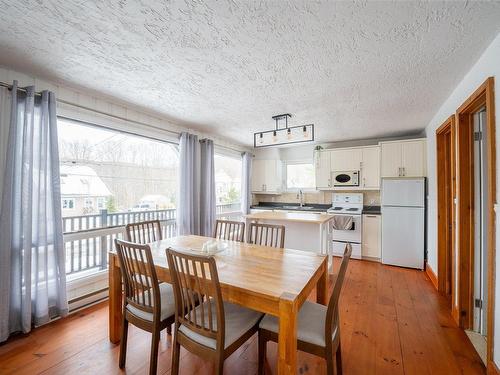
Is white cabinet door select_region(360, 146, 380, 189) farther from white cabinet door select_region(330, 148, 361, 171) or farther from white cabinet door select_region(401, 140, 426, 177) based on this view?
white cabinet door select_region(401, 140, 426, 177)

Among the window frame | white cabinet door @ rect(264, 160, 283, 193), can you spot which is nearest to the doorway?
the window frame

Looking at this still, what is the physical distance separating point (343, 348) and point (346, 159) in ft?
11.8

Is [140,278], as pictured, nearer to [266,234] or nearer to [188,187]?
[266,234]

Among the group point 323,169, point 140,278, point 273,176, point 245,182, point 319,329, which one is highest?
point 323,169

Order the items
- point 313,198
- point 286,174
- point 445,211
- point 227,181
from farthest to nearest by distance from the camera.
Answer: point 286,174 < point 313,198 < point 227,181 < point 445,211

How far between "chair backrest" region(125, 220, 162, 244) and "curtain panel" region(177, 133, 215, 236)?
82 centimetres

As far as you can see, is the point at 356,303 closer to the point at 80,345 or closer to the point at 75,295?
the point at 80,345

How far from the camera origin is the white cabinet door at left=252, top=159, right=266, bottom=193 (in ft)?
18.9

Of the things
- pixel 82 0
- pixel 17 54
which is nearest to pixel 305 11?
pixel 82 0

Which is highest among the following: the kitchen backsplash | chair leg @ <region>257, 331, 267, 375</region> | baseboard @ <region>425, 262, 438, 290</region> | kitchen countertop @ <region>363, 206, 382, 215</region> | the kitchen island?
the kitchen backsplash

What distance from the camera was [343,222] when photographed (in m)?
4.30

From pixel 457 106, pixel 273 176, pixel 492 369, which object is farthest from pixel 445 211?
pixel 273 176

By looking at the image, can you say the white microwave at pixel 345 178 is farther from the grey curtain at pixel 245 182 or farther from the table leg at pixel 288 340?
the table leg at pixel 288 340

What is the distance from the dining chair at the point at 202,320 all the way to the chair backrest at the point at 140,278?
0.19 metres
